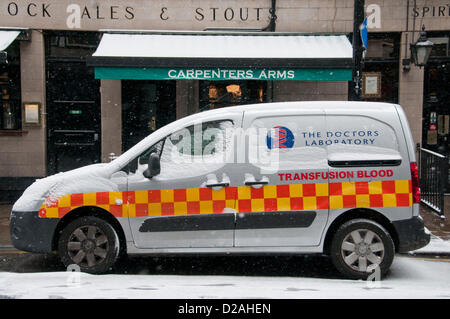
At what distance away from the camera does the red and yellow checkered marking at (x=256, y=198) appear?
5.34 meters

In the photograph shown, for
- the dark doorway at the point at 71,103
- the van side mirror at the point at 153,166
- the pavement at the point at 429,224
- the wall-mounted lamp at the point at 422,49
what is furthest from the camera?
the dark doorway at the point at 71,103

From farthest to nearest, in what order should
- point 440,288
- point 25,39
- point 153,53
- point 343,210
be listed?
1. point 25,39
2. point 153,53
3. point 343,210
4. point 440,288

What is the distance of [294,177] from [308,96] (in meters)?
6.38

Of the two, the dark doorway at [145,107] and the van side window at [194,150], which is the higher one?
the dark doorway at [145,107]

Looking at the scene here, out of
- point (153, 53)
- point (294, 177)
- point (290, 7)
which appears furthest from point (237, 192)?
point (290, 7)

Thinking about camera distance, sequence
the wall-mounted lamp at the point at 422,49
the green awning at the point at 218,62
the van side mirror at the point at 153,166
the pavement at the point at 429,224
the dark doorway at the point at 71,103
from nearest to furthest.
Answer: the van side mirror at the point at 153,166, the pavement at the point at 429,224, the green awning at the point at 218,62, the wall-mounted lamp at the point at 422,49, the dark doorway at the point at 71,103

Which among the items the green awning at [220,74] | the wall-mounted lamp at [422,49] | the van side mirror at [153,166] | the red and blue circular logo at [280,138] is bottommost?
the van side mirror at [153,166]

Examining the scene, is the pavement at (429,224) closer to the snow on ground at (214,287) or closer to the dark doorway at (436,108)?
the dark doorway at (436,108)

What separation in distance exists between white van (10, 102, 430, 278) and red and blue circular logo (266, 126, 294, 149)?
0.04 feet

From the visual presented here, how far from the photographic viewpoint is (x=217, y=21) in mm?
11281

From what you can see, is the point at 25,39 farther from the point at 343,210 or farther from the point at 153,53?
the point at 343,210

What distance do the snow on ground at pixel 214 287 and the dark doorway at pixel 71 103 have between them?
665 centimetres

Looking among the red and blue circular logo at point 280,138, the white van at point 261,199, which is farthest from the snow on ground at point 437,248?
the red and blue circular logo at point 280,138

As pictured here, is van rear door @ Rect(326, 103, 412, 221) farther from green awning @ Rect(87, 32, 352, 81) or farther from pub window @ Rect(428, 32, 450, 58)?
pub window @ Rect(428, 32, 450, 58)
